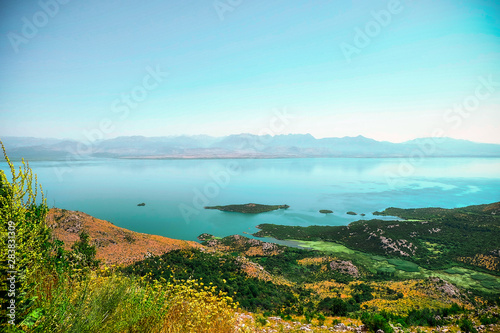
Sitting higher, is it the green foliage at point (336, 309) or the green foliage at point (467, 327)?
the green foliage at point (467, 327)

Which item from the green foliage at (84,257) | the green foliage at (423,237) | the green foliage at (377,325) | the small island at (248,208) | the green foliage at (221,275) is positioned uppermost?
the green foliage at (84,257)

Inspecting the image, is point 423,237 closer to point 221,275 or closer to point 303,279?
point 303,279

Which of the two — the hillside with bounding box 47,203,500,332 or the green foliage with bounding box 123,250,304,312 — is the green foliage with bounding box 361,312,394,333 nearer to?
the hillside with bounding box 47,203,500,332

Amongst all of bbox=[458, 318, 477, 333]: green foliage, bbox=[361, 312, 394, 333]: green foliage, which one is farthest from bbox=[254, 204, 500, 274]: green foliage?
bbox=[361, 312, 394, 333]: green foliage

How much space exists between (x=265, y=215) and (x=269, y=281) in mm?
44989

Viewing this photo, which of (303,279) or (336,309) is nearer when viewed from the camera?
(336,309)

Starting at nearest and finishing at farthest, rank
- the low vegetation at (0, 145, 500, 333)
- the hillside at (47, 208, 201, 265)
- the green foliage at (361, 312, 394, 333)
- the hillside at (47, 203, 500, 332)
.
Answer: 1. the low vegetation at (0, 145, 500, 333)
2. the green foliage at (361, 312, 394, 333)
3. the hillside at (47, 203, 500, 332)
4. the hillside at (47, 208, 201, 265)

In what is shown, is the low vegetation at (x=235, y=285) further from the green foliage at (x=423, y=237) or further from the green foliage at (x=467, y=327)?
the green foliage at (x=423, y=237)

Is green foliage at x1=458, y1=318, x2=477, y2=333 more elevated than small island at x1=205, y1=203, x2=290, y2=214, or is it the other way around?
green foliage at x1=458, y1=318, x2=477, y2=333

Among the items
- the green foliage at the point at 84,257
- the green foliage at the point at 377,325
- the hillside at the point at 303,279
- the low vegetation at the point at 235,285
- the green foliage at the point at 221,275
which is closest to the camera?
the low vegetation at the point at 235,285

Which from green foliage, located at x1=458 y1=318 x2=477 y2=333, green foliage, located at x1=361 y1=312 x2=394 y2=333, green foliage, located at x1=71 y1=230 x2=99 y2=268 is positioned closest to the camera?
green foliage, located at x1=458 y1=318 x2=477 y2=333

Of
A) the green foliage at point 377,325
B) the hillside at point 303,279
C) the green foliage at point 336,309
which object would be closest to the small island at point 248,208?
the hillside at point 303,279

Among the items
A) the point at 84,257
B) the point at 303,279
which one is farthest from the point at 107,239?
the point at 303,279

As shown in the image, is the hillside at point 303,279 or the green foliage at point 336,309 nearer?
the hillside at point 303,279
